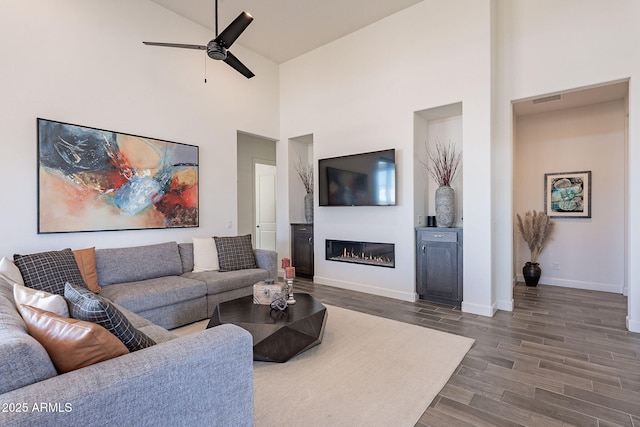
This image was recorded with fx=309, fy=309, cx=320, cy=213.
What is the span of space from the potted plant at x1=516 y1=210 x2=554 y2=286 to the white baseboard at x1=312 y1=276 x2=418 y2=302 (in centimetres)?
215

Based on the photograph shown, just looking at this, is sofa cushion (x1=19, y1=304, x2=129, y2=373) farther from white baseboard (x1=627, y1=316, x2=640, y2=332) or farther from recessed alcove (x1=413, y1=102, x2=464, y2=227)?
white baseboard (x1=627, y1=316, x2=640, y2=332)

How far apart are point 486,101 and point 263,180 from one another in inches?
193

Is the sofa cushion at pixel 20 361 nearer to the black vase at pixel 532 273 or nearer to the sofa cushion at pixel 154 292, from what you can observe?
the sofa cushion at pixel 154 292

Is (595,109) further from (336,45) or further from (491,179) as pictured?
(336,45)

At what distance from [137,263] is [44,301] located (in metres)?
2.29

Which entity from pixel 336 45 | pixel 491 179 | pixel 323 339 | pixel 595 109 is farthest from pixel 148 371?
pixel 595 109

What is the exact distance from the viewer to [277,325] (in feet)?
8.13

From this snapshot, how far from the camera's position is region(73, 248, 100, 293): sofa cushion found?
121 inches

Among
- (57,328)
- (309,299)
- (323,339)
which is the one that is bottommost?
(323,339)

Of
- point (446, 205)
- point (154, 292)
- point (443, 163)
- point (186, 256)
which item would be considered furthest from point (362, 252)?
point (154, 292)

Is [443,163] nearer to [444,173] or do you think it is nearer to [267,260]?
[444,173]

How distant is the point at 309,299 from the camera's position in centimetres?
317

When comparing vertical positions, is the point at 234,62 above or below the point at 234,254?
above

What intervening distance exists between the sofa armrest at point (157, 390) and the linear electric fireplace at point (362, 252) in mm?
3551
